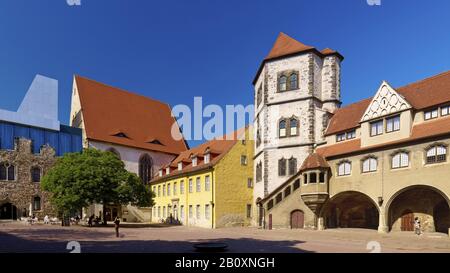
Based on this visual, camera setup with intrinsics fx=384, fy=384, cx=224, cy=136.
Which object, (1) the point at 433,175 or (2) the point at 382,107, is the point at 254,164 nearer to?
(2) the point at 382,107

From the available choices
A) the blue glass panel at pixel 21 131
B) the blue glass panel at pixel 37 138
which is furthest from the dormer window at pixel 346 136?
the blue glass panel at pixel 21 131

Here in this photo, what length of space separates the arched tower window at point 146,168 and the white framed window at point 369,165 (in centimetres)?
3387

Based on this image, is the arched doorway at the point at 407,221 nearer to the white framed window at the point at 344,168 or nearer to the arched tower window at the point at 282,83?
the white framed window at the point at 344,168

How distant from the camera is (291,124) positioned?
116ft

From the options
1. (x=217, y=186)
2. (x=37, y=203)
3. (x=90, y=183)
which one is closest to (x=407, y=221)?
(x=217, y=186)

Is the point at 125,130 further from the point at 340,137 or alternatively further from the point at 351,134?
the point at 351,134

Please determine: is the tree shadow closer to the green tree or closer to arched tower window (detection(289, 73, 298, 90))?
the green tree

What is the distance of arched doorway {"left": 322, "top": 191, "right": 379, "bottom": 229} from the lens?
3008 cm

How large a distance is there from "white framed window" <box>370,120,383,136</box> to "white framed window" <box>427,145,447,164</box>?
415cm

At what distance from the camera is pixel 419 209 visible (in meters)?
25.9

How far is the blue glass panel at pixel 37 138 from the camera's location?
150 ft

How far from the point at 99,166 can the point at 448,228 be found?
89.0 feet

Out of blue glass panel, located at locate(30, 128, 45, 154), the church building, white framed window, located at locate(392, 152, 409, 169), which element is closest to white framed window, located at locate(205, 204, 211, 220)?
the church building
